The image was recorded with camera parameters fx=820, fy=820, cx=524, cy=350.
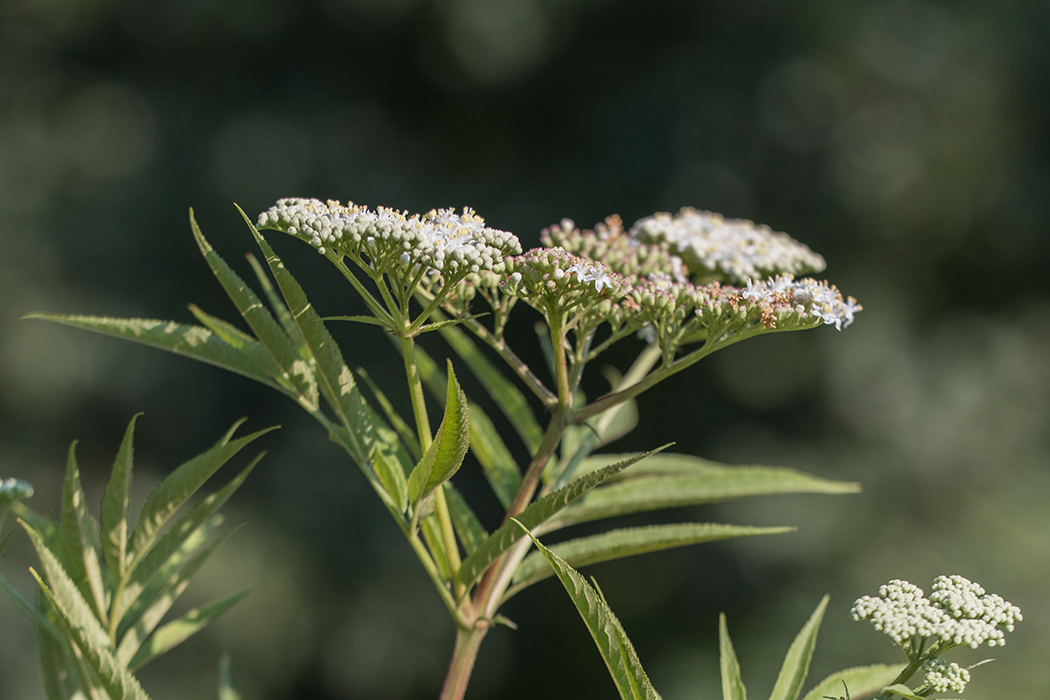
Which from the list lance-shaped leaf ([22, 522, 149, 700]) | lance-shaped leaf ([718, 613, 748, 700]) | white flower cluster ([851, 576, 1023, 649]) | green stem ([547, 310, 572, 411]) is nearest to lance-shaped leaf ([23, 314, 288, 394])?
lance-shaped leaf ([22, 522, 149, 700])

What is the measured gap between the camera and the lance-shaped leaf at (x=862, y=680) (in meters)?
1.31

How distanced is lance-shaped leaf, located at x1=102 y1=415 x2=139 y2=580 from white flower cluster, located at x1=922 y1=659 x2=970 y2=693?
1293mm

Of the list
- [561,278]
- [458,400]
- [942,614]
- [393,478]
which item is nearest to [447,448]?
[458,400]

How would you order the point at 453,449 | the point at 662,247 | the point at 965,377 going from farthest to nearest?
1. the point at 965,377
2. the point at 662,247
3. the point at 453,449

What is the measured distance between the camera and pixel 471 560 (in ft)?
4.39

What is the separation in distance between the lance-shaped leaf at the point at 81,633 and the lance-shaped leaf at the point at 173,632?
348 mm

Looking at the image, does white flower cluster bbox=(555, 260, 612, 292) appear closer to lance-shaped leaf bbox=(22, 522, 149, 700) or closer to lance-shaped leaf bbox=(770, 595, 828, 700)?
lance-shaped leaf bbox=(770, 595, 828, 700)

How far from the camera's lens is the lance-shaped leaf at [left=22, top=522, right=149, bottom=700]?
42.8 inches

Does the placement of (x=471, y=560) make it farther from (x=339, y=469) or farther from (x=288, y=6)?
(x=288, y=6)

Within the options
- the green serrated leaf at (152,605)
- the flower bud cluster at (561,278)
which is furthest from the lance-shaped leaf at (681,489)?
the green serrated leaf at (152,605)

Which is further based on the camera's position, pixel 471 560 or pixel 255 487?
pixel 255 487

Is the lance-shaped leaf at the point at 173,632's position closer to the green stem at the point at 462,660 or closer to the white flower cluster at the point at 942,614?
the green stem at the point at 462,660

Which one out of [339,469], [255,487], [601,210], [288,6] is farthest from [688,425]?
[288,6]

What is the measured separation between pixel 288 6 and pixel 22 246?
176 inches
